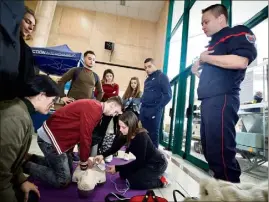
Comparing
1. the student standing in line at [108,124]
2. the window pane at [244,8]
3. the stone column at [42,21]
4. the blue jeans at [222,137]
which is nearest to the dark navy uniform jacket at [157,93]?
the student standing in line at [108,124]

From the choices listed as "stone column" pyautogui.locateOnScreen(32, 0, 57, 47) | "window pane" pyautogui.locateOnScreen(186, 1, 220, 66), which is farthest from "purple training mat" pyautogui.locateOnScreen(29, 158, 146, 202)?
"stone column" pyautogui.locateOnScreen(32, 0, 57, 47)

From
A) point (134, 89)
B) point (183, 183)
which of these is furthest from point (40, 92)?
point (134, 89)

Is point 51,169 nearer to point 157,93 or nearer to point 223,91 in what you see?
point 223,91

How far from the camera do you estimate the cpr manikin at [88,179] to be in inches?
48.7

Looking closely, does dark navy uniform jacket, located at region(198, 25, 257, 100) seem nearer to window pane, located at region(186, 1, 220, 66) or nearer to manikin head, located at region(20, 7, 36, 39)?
manikin head, located at region(20, 7, 36, 39)

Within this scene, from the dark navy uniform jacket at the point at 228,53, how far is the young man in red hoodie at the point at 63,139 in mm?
912

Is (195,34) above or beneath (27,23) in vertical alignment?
above

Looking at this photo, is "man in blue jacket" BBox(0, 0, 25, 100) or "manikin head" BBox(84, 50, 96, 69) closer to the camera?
"man in blue jacket" BBox(0, 0, 25, 100)

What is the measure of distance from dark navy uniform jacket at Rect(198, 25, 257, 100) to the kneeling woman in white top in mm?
611

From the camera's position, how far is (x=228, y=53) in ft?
4.31

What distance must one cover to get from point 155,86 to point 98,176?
5.11ft

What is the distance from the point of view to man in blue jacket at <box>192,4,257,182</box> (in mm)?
1211

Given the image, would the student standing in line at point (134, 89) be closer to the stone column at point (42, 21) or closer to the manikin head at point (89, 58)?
the manikin head at point (89, 58)

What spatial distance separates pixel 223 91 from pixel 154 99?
4.56 feet
